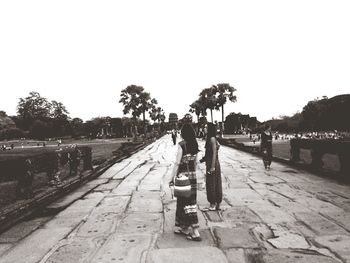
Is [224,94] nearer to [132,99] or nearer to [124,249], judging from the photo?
[132,99]

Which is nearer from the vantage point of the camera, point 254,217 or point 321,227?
point 321,227

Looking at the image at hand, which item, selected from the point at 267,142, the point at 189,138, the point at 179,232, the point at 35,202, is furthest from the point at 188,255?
the point at 267,142

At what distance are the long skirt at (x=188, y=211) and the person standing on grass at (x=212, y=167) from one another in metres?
1.27

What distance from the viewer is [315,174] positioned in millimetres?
12906

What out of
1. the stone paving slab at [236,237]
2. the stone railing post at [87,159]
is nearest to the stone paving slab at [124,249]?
the stone paving slab at [236,237]

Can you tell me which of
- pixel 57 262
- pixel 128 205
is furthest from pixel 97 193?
pixel 57 262

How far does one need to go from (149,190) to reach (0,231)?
4623 millimetres

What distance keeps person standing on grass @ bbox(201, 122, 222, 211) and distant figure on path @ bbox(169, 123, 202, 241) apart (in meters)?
1.18

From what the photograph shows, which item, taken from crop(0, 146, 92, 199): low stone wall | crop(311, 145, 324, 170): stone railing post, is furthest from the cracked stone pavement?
crop(311, 145, 324, 170): stone railing post

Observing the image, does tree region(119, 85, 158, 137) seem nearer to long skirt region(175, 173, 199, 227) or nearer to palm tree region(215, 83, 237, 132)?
palm tree region(215, 83, 237, 132)

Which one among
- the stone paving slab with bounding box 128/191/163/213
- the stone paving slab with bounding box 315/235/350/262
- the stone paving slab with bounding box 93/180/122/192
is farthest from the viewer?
the stone paving slab with bounding box 93/180/122/192

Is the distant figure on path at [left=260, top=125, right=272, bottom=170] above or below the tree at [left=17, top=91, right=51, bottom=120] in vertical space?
below

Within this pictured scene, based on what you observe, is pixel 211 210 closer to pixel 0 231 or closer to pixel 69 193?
pixel 0 231

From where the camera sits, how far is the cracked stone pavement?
15.7 ft
